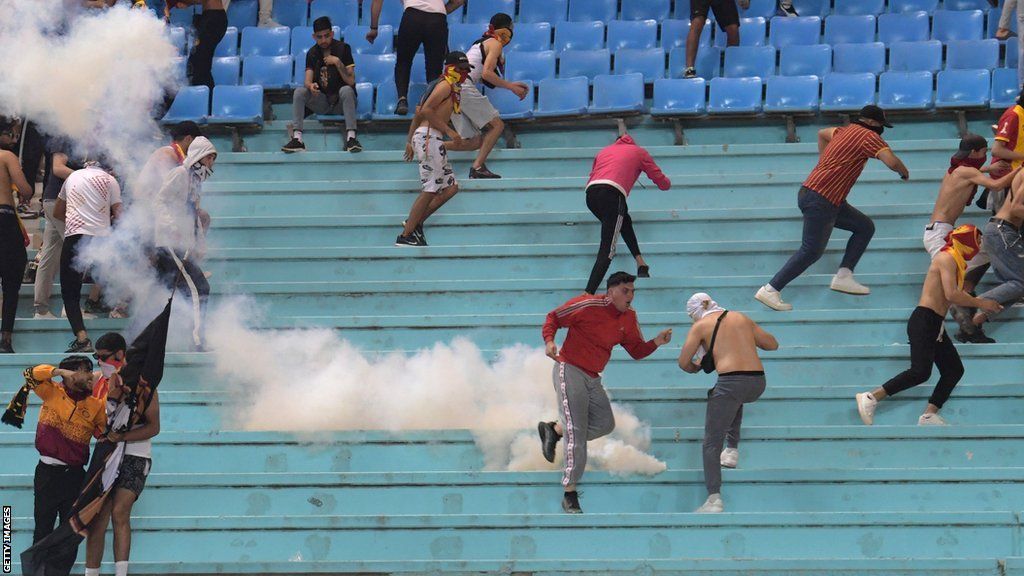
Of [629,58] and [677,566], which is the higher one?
[629,58]

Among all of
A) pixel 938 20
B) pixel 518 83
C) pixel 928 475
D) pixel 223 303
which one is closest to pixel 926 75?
pixel 938 20

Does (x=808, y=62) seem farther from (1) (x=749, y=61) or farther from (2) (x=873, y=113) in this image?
(2) (x=873, y=113)

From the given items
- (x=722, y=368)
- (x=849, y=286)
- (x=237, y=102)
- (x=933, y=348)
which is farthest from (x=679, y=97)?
(x=722, y=368)

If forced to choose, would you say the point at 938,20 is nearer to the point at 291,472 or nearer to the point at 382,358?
the point at 382,358

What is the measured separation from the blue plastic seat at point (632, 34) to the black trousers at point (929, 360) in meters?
5.34

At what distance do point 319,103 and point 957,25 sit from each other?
5771 mm

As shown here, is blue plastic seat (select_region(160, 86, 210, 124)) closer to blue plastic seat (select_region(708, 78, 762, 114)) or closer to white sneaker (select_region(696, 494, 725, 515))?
blue plastic seat (select_region(708, 78, 762, 114))

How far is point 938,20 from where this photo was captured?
43.8 feet

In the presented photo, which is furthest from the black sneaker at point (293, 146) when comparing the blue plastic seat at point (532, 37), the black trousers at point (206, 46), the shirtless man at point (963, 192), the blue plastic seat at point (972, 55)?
the blue plastic seat at point (972, 55)

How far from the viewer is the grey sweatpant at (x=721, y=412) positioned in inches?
322

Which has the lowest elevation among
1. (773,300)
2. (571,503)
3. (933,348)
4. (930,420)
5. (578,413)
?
(571,503)

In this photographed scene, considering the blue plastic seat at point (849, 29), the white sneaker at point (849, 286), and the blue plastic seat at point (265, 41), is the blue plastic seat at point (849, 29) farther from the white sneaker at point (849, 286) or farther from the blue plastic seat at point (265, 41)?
the blue plastic seat at point (265, 41)

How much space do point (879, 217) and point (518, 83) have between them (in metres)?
3.20

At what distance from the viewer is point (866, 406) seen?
8.96 metres
